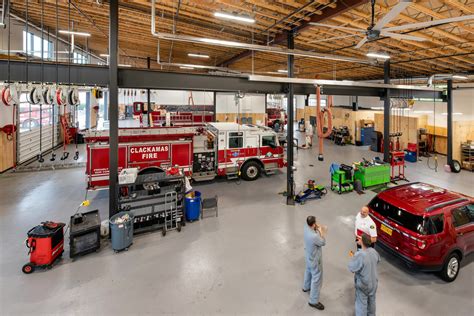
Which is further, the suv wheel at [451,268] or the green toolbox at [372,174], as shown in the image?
the green toolbox at [372,174]

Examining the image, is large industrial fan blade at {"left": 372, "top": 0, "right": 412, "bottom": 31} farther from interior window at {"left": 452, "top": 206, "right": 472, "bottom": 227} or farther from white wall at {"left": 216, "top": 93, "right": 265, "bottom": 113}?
white wall at {"left": 216, "top": 93, "right": 265, "bottom": 113}

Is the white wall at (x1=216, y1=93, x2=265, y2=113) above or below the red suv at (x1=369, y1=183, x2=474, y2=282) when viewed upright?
above

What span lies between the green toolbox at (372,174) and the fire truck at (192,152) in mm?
3451

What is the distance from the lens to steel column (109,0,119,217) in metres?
6.61

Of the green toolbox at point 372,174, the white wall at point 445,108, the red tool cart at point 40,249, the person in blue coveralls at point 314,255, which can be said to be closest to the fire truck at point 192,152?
the green toolbox at point 372,174

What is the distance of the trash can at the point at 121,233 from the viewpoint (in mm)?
6133

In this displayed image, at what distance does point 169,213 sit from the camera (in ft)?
24.8

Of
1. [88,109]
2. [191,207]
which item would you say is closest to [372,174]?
[191,207]

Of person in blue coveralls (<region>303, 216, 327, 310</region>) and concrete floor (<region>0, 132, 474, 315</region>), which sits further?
concrete floor (<region>0, 132, 474, 315</region>)

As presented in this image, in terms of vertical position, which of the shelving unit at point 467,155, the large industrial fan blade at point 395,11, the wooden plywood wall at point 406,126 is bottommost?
the shelving unit at point 467,155

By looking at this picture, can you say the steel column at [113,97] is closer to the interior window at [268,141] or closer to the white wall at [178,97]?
the interior window at [268,141]

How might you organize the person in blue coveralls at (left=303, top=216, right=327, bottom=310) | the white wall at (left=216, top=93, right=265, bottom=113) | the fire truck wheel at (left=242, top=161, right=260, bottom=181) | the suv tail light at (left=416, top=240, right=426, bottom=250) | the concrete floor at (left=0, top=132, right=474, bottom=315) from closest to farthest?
the person in blue coveralls at (left=303, top=216, right=327, bottom=310) < the concrete floor at (left=0, top=132, right=474, bottom=315) < the suv tail light at (left=416, top=240, right=426, bottom=250) < the fire truck wheel at (left=242, top=161, right=260, bottom=181) < the white wall at (left=216, top=93, right=265, bottom=113)

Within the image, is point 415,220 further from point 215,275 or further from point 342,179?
point 342,179

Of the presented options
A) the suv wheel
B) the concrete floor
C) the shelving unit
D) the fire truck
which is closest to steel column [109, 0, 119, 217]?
the concrete floor
